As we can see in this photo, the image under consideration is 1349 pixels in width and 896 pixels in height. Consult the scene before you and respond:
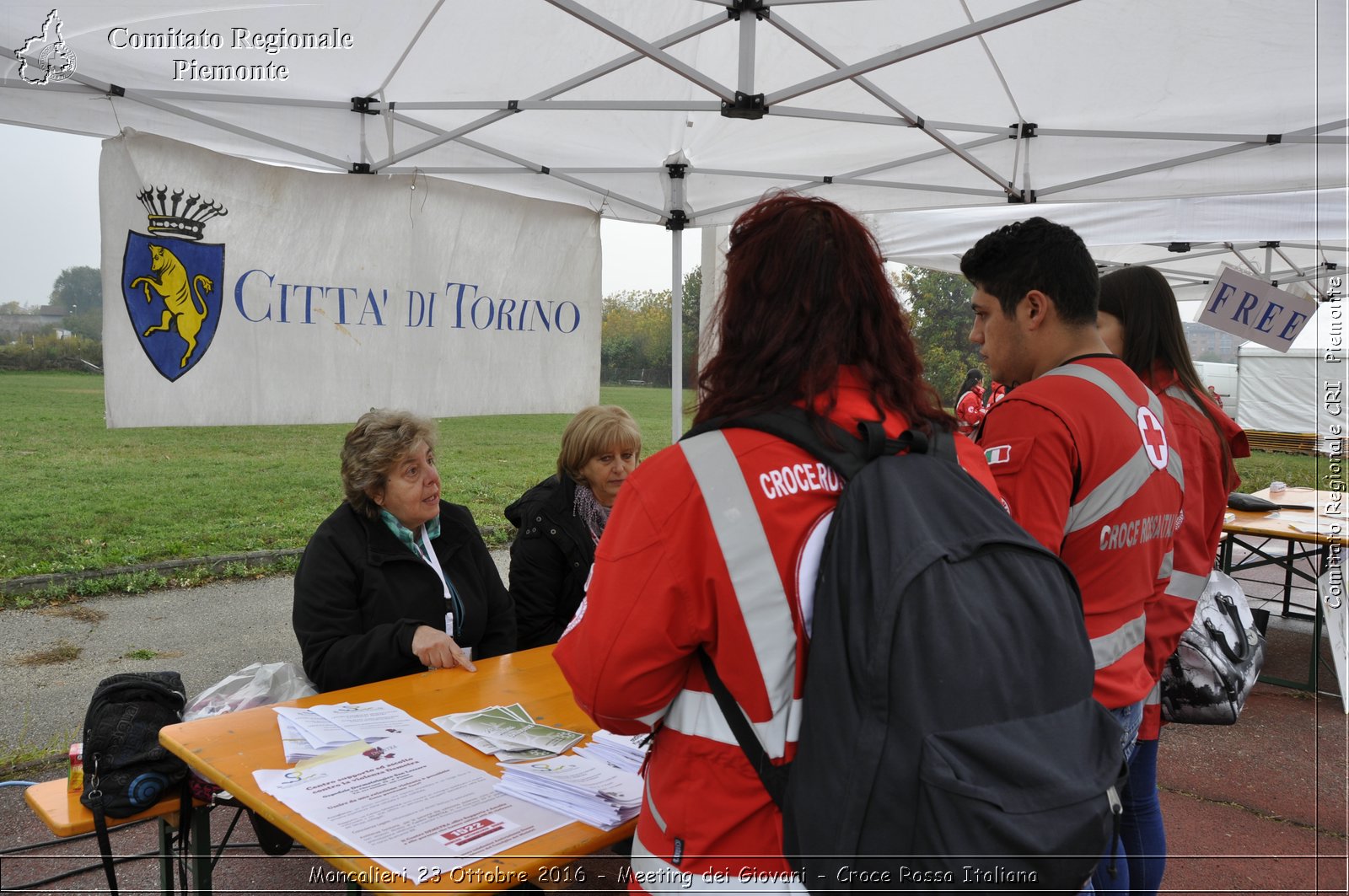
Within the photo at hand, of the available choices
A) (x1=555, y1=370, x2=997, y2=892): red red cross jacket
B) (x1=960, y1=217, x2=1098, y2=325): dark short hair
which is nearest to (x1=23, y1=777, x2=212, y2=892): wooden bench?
(x1=555, y1=370, x2=997, y2=892): red red cross jacket

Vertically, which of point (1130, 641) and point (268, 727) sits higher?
point (1130, 641)

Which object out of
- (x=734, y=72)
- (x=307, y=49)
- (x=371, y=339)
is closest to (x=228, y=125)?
(x=307, y=49)

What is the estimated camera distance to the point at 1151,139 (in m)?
4.27

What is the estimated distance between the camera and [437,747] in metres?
1.97

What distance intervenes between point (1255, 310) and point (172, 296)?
5114 mm

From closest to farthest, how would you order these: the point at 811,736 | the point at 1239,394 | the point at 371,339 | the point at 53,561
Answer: the point at 811,736 < the point at 371,339 < the point at 53,561 < the point at 1239,394

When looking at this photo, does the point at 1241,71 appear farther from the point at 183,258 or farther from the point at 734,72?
the point at 183,258

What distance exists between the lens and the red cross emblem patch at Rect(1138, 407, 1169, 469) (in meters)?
1.87

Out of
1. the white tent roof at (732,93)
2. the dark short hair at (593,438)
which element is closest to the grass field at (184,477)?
the white tent roof at (732,93)

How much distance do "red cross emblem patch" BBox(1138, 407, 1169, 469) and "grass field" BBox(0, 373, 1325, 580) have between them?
4.59 metres

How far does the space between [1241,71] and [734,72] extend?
2114mm

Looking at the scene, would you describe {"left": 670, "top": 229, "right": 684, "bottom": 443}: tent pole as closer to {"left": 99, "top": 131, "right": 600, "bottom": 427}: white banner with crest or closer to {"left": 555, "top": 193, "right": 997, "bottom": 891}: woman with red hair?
{"left": 99, "top": 131, "right": 600, "bottom": 427}: white banner with crest

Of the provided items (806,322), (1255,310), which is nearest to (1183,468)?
(806,322)

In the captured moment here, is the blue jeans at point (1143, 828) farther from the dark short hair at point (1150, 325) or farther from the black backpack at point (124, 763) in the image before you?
the black backpack at point (124, 763)
